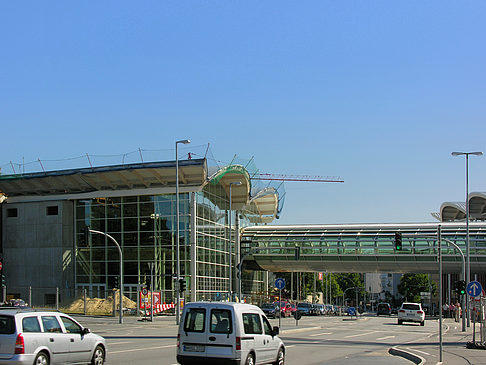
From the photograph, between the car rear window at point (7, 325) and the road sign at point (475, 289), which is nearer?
the car rear window at point (7, 325)

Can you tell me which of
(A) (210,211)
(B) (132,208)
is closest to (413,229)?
(A) (210,211)

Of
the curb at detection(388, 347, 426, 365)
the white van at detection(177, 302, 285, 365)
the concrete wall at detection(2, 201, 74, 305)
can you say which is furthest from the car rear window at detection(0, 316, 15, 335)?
the concrete wall at detection(2, 201, 74, 305)

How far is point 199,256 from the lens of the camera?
5856cm

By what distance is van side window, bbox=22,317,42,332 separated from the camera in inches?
585

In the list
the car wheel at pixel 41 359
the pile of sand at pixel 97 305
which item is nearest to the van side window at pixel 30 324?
the car wheel at pixel 41 359

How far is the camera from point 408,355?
22.5 m

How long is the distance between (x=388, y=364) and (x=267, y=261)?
53.7 m

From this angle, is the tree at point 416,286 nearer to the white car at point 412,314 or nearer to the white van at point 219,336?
the white car at point 412,314

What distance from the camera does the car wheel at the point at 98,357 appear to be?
55.5 feet

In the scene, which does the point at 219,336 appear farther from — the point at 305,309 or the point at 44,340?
the point at 305,309

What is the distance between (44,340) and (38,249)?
49.7 m

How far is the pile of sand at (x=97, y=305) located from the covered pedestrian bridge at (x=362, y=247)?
48.0ft

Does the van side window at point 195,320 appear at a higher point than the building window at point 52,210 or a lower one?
lower

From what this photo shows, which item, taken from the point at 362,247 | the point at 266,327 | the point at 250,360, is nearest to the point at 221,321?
the point at 250,360
